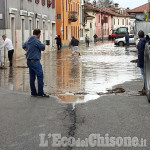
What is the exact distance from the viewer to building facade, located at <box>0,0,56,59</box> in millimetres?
28547

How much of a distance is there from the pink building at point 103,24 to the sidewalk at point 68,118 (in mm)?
86132

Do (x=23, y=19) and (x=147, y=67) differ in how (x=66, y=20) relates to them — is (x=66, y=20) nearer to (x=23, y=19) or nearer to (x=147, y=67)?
(x=23, y=19)

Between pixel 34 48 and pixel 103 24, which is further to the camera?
pixel 103 24

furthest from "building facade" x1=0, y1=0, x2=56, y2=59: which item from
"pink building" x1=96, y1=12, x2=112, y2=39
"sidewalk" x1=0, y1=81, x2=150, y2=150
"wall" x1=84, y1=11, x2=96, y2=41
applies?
"pink building" x1=96, y1=12, x2=112, y2=39

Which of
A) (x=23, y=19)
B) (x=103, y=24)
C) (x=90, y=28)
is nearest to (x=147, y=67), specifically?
(x=23, y=19)

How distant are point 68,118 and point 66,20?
5269 centimetres

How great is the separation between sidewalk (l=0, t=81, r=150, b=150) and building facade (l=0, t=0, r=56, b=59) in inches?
700

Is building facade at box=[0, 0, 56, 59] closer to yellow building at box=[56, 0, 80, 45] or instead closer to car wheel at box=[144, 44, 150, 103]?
yellow building at box=[56, 0, 80, 45]

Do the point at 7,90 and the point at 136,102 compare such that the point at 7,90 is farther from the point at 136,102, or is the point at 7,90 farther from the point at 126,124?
the point at 126,124

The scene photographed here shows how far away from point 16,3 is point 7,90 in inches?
762

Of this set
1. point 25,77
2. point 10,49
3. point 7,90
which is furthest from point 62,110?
point 10,49

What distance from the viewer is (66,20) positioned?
6056 centimetres

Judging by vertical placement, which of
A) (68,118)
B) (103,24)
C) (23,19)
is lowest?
(68,118)

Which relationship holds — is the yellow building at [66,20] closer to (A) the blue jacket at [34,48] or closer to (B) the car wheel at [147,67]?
(A) the blue jacket at [34,48]
